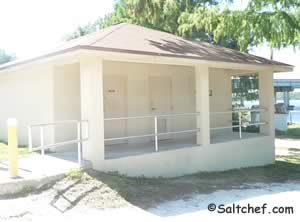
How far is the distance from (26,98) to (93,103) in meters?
5.58

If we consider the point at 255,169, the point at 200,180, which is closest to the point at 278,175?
the point at 255,169

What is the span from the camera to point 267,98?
14.6m

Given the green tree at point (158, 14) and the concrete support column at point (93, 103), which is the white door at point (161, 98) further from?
the concrete support column at point (93, 103)

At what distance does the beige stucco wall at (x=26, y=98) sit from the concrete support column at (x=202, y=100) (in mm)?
4380

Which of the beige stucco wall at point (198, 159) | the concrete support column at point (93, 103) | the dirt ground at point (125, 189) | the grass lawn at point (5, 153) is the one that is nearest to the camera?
the dirt ground at point (125, 189)

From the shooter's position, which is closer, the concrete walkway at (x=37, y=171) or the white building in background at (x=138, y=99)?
the concrete walkway at (x=37, y=171)

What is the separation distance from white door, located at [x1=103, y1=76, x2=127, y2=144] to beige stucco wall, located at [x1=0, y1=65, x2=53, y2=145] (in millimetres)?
1774

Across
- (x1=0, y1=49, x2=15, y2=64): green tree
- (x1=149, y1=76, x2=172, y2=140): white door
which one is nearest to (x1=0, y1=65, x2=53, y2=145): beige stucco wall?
(x1=149, y1=76, x2=172, y2=140): white door

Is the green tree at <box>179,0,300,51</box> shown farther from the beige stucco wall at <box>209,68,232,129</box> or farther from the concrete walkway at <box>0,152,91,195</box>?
the concrete walkway at <box>0,152,91,195</box>

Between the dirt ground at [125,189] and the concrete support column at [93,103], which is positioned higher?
the concrete support column at [93,103]

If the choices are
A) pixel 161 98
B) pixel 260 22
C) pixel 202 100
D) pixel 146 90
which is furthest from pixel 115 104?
pixel 260 22

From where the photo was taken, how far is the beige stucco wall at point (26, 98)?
12.4 metres

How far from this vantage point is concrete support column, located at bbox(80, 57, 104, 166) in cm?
Result: 925

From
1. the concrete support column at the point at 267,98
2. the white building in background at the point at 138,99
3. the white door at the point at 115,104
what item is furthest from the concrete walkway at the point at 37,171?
the concrete support column at the point at 267,98
